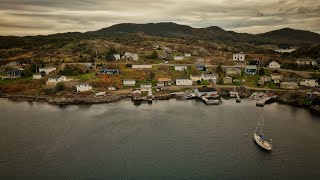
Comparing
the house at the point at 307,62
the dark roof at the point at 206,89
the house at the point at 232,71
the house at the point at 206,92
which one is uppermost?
the house at the point at 307,62

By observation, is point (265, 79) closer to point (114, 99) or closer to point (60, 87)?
point (114, 99)

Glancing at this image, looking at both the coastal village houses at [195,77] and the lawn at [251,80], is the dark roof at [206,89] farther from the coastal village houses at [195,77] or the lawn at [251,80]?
the lawn at [251,80]

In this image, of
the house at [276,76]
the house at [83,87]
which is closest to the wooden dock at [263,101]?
the house at [276,76]

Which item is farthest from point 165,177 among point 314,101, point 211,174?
point 314,101

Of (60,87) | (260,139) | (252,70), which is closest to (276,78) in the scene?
(252,70)

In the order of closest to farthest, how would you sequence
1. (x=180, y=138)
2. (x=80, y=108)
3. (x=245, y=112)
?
(x=180, y=138) → (x=245, y=112) → (x=80, y=108)

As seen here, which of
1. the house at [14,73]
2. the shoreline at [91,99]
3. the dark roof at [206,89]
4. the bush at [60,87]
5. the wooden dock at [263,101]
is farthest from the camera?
the house at [14,73]

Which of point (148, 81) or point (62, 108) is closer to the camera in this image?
point (62, 108)

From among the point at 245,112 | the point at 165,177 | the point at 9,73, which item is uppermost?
the point at 9,73

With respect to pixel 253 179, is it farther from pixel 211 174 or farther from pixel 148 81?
pixel 148 81
